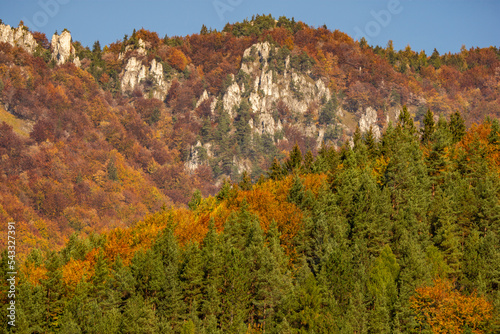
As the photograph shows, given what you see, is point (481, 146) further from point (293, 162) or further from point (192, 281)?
point (192, 281)

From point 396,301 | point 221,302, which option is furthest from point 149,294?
point 396,301

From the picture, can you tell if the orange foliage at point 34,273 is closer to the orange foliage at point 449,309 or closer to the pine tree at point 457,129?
the orange foliage at point 449,309

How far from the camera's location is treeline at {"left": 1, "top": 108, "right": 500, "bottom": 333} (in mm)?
66562

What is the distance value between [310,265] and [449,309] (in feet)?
66.5

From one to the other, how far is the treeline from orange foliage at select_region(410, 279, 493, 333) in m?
0.14

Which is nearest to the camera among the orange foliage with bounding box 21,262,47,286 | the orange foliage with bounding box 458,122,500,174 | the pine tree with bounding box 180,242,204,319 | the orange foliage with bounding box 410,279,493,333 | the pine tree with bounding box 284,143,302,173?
the orange foliage with bounding box 410,279,493,333

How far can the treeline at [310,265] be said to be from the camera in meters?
66.6

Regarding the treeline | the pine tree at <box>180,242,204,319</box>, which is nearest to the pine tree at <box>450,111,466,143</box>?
the treeline

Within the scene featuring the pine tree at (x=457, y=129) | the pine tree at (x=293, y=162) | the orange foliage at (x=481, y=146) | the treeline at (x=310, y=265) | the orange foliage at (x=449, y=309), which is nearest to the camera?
the orange foliage at (x=449, y=309)

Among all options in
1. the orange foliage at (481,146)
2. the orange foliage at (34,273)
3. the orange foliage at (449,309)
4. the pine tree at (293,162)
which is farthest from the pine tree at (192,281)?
the orange foliage at (481,146)

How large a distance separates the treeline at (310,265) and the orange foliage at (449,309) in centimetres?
14

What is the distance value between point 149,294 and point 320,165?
4276 centimetres

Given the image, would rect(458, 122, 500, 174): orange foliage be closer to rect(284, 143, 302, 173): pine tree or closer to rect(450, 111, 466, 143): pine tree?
rect(450, 111, 466, 143): pine tree

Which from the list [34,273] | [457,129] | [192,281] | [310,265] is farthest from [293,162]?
[34,273]
